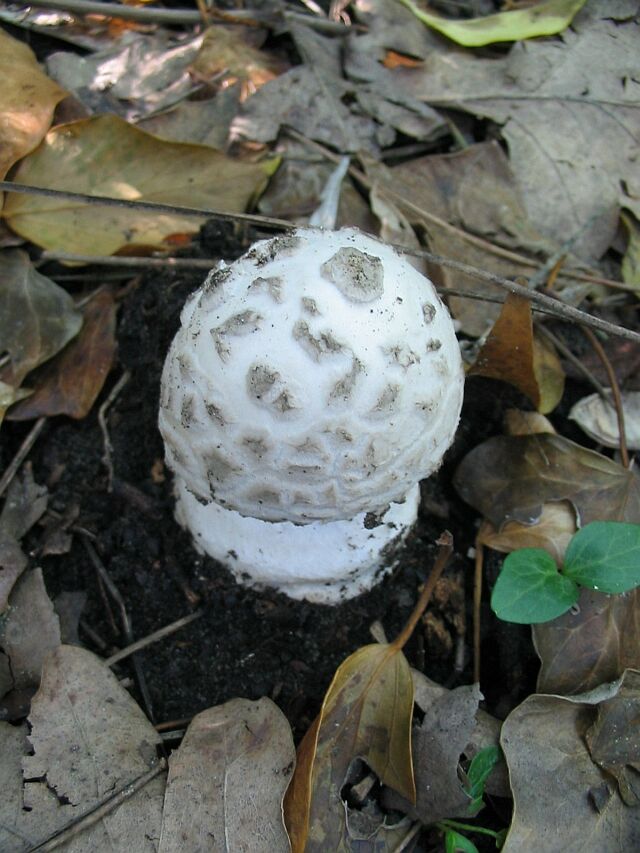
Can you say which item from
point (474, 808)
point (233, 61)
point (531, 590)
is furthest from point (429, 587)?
point (233, 61)

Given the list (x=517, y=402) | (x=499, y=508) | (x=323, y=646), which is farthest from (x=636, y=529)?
(x=323, y=646)

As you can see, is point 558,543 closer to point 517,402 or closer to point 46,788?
point 517,402

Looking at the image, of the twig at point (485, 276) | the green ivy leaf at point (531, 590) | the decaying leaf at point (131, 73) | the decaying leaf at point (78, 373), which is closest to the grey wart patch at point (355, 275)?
the twig at point (485, 276)

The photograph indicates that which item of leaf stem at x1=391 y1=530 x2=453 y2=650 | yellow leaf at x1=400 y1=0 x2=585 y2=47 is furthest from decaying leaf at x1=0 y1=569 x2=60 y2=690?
yellow leaf at x1=400 y1=0 x2=585 y2=47

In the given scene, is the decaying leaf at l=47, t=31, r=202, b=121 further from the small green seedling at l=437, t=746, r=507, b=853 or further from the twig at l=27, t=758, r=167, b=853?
the small green seedling at l=437, t=746, r=507, b=853

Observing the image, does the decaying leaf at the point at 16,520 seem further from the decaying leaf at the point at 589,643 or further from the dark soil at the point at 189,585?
the decaying leaf at the point at 589,643
